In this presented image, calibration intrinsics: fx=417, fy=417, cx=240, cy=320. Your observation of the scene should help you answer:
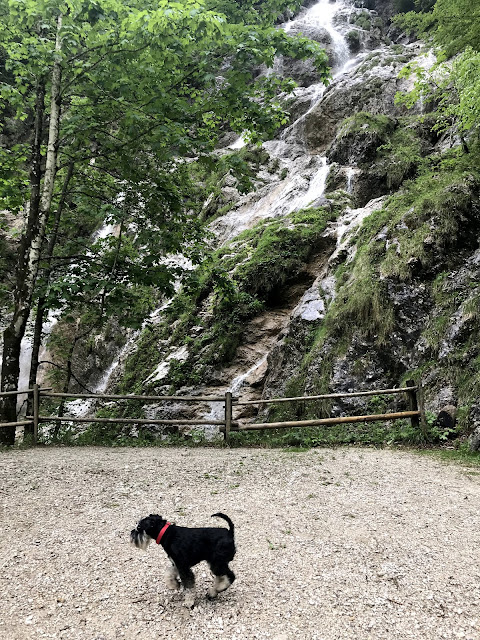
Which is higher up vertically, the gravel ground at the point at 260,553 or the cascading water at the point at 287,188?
the cascading water at the point at 287,188

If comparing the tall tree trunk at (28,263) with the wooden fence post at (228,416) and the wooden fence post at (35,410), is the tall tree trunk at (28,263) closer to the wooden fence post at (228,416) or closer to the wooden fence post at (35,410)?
the wooden fence post at (35,410)

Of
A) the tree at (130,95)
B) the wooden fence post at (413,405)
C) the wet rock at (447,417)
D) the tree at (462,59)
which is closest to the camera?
the tree at (130,95)

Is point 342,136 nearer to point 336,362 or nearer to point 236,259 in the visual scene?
point 236,259

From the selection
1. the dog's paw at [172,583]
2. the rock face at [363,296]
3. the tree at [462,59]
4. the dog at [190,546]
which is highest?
the tree at [462,59]

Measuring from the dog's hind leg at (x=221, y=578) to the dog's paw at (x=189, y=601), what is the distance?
14 cm

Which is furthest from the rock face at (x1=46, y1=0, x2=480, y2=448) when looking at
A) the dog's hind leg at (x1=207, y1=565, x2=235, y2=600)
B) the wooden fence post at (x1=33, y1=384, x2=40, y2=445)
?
the dog's hind leg at (x1=207, y1=565, x2=235, y2=600)

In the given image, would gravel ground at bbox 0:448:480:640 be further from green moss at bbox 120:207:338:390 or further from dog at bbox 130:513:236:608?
green moss at bbox 120:207:338:390

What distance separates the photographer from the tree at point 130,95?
233 inches

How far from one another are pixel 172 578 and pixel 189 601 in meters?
0.21

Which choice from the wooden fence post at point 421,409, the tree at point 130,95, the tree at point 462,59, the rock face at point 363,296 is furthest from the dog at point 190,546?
the tree at point 462,59

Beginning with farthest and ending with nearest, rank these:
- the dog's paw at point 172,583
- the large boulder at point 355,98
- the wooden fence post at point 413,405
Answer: the large boulder at point 355,98, the wooden fence post at point 413,405, the dog's paw at point 172,583

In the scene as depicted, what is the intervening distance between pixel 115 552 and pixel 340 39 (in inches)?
1442

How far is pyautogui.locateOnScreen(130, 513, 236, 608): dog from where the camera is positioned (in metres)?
2.42

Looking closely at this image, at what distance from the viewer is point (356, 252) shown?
11.1m
